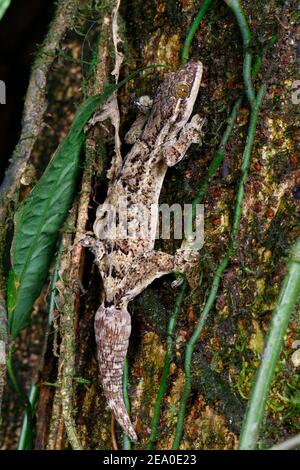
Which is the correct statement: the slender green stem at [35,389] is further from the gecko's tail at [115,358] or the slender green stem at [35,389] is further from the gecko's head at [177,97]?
the gecko's head at [177,97]

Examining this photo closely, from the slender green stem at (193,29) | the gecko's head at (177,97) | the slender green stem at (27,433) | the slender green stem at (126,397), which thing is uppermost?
the slender green stem at (193,29)

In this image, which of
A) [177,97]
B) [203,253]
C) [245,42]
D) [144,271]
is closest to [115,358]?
[144,271]

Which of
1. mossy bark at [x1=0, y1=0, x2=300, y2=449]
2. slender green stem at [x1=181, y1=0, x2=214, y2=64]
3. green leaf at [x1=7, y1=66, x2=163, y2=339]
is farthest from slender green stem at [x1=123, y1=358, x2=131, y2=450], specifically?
slender green stem at [x1=181, y1=0, x2=214, y2=64]

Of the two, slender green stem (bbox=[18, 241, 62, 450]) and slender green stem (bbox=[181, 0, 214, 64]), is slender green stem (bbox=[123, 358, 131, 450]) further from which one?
slender green stem (bbox=[181, 0, 214, 64])

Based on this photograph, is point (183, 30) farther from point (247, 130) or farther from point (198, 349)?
point (198, 349)

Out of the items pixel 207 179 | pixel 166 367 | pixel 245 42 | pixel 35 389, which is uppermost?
pixel 245 42

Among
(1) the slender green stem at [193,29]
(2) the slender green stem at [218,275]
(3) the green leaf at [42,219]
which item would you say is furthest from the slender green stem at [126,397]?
(1) the slender green stem at [193,29]

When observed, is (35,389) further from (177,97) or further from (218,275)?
(177,97)
